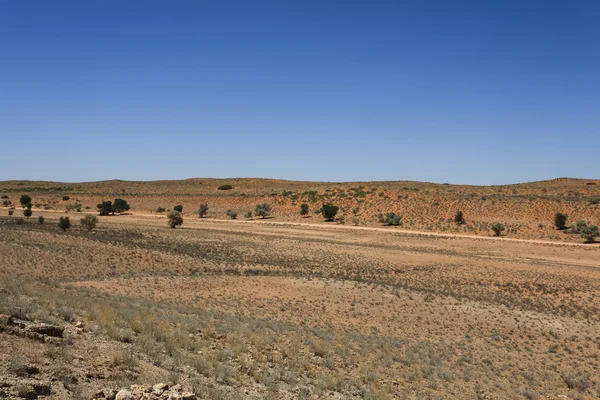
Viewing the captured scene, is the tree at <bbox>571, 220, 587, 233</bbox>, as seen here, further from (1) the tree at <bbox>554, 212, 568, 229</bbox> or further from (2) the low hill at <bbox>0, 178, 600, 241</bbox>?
(1) the tree at <bbox>554, 212, 568, 229</bbox>

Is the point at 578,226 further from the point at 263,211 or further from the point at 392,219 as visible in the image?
the point at 263,211

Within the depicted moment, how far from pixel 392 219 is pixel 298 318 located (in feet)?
156

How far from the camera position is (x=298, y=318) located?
1873cm

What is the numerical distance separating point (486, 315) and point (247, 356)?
14.7 m

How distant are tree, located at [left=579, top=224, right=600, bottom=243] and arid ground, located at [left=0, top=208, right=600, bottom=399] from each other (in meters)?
5.38

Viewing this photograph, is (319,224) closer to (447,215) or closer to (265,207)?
(265,207)

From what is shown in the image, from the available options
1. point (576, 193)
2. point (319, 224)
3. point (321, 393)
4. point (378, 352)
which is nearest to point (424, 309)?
point (378, 352)

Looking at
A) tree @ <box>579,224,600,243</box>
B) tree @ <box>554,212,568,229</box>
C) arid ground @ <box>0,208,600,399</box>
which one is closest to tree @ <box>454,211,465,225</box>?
tree @ <box>554,212,568,229</box>

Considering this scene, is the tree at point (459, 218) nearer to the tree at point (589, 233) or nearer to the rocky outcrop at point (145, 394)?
the tree at point (589, 233)

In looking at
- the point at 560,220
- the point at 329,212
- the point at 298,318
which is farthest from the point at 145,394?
the point at 329,212

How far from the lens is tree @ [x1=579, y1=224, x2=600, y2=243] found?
47812 mm

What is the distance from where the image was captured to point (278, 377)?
32.7 ft

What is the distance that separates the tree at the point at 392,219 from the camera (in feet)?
→ 210

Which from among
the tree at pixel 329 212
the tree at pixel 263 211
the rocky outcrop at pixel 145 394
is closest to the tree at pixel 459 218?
the tree at pixel 329 212
